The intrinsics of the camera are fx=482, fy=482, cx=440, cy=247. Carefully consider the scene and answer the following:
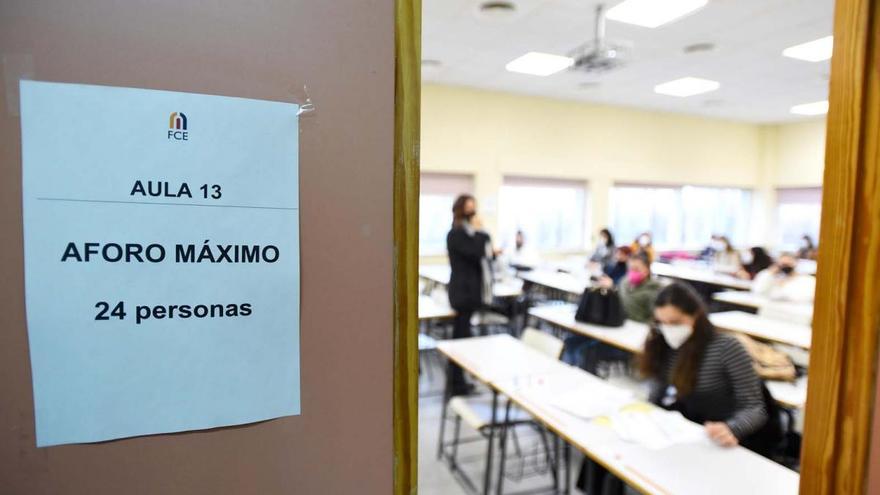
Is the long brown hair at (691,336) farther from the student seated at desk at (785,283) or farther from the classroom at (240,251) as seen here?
the student seated at desk at (785,283)

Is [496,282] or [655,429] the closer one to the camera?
[655,429]

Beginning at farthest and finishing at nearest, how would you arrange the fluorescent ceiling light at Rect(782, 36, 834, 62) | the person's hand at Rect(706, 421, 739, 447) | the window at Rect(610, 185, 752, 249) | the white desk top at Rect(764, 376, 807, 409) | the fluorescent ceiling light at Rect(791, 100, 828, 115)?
1. the window at Rect(610, 185, 752, 249)
2. the fluorescent ceiling light at Rect(791, 100, 828, 115)
3. the fluorescent ceiling light at Rect(782, 36, 834, 62)
4. the white desk top at Rect(764, 376, 807, 409)
5. the person's hand at Rect(706, 421, 739, 447)

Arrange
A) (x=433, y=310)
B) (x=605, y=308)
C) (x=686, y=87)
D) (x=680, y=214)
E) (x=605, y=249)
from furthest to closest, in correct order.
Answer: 1. (x=680, y=214)
2. (x=686, y=87)
3. (x=605, y=249)
4. (x=433, y=310)
5. (x=605, y=308)

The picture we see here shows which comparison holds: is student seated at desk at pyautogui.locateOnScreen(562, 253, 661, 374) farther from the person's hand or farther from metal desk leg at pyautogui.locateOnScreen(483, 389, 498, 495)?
the person's hand

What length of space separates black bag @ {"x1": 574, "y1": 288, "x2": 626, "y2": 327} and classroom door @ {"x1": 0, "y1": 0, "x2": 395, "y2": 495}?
3.24 m

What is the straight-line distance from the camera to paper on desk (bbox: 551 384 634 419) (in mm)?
2125

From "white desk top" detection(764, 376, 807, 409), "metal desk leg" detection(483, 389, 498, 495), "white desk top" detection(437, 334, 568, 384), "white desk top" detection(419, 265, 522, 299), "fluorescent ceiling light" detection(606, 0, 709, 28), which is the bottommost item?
"metal desk leg" detection(483, 389, 498, 495)

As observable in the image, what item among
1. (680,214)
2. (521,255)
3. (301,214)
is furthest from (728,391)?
(680,214)

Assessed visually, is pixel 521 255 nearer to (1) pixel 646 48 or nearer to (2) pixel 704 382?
(1) pixel 646 48

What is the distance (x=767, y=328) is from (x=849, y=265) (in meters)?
3.16

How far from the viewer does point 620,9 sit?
388 cm

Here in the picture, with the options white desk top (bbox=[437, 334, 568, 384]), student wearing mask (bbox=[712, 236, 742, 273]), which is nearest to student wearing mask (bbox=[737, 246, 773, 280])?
student wearing mask (bbox=[712, 236, 742, 273])

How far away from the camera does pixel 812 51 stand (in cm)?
491

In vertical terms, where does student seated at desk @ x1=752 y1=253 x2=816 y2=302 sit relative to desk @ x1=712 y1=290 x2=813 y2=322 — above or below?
above
